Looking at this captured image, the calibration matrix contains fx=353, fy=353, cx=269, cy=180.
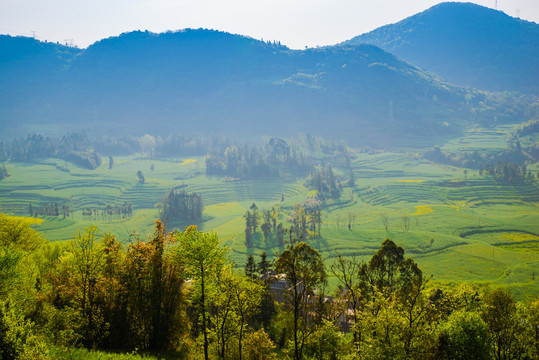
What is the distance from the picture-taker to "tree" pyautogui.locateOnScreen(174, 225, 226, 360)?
3356cm

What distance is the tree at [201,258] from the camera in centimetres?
3356

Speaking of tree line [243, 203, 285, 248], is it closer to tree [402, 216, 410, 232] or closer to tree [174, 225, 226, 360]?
tree [402, 216, 410, 232]

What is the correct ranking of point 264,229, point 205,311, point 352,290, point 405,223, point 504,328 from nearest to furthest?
1. point 205,311
2. point 352,290
3. point 504,328
4. point 264,229
5. point 405,223

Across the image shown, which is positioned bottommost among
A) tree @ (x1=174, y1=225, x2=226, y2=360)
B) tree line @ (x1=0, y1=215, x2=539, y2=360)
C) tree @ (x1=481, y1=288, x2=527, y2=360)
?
tree @ (x1=481, y1=288, x2=527, y2=360)

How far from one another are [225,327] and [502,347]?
32169 mm

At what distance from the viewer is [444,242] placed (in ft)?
438

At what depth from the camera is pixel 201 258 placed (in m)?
33.6

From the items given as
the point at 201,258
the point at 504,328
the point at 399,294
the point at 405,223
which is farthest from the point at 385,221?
the point at 201,258

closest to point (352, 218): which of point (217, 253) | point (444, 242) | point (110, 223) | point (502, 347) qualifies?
point (444, 242)

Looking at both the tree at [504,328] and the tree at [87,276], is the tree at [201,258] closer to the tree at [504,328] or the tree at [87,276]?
the tree at [87,276]

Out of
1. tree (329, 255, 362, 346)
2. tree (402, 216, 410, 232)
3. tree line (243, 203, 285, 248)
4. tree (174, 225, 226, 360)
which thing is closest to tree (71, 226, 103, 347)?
tree (174, 225, 226, 360)

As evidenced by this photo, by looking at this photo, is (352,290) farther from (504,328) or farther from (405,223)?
(405,223)

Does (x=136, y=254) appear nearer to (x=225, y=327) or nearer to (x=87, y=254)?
(x=87, y=254)

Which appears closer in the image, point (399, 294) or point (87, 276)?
point (87, 276)
